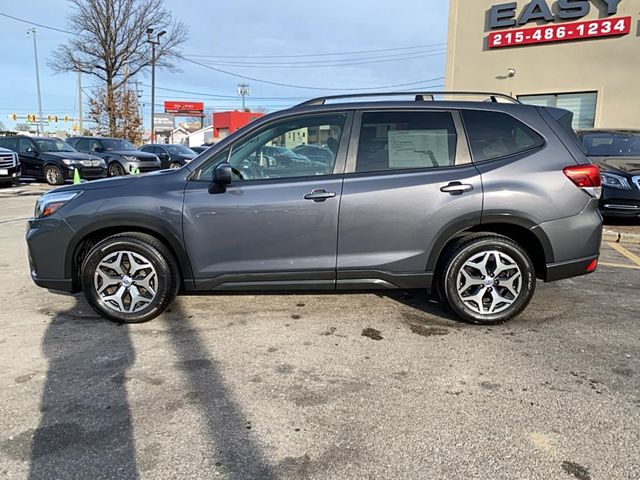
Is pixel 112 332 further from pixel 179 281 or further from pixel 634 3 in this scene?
pixel 634 3

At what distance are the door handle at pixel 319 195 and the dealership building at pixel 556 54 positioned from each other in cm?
1557

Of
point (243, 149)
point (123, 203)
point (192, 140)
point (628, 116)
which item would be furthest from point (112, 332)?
point (192, 140)

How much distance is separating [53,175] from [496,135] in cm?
1548

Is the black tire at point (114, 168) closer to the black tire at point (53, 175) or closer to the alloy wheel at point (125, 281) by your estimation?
the black tire at point (53, 175)

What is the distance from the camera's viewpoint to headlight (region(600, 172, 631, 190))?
25.4 ft

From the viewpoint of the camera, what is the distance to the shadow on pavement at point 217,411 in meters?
2.23

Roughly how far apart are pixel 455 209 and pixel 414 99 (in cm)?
108

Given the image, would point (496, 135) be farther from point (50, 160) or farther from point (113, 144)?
point (113, 144)

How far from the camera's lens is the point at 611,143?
8.84 m

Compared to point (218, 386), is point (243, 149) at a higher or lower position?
higher

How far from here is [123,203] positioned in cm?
376

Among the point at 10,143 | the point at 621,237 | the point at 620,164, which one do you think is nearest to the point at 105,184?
the point at 621,237

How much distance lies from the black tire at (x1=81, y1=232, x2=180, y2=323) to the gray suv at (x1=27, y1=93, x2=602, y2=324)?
11 millimetres

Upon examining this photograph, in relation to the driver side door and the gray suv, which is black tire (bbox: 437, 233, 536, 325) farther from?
the driver side door
